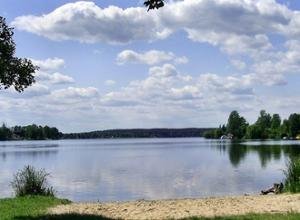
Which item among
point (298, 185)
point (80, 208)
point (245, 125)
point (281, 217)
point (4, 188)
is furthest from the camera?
point (245, 125)

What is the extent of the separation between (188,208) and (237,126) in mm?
163726

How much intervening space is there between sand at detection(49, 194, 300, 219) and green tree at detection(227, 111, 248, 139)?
159m

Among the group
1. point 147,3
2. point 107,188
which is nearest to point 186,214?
point 147,3

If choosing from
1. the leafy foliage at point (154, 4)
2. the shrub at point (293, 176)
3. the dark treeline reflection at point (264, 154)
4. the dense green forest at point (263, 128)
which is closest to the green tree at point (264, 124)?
the dense green forest at point (263, 128)

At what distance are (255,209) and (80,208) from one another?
5.36m

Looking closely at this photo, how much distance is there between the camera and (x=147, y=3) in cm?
1053

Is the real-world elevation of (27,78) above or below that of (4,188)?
above

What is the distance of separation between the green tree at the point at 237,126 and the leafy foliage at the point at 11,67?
162 m

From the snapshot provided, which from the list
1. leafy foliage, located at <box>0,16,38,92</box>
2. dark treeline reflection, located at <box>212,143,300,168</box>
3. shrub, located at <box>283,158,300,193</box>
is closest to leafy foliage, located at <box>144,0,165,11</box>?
leafy foliage, located at <box>0,16,38,92</box>

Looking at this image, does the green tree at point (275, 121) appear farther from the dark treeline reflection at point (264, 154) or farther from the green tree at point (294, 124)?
the dark treeline reflection at point (264, 154)

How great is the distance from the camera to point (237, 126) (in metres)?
178

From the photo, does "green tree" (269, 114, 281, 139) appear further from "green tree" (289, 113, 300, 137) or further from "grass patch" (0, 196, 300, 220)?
"grass patch" (0, 196, 300, 220)

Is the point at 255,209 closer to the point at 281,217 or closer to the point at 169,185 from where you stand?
the point at 281,217

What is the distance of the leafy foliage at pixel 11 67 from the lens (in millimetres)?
15258
